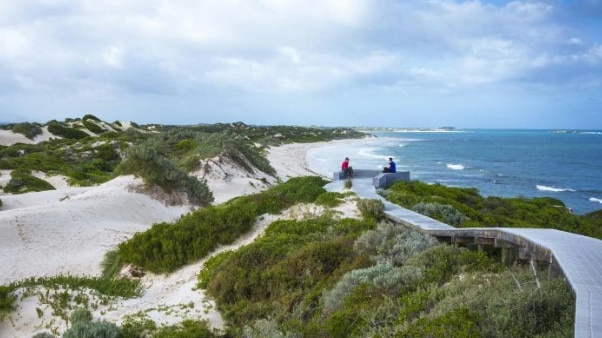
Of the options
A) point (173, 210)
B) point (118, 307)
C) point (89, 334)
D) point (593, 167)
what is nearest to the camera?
point (89, 334)

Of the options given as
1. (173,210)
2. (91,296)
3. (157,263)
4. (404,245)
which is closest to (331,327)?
(404,245)

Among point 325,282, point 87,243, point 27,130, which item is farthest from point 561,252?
point 27,130

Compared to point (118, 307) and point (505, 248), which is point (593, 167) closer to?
point (505, 248)

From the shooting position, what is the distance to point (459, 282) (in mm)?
6086

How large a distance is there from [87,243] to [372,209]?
367 inches

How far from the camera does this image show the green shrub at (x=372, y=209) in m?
11.7

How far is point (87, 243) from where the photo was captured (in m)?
14.5

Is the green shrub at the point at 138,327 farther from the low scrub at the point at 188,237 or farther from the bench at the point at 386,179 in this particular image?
the bench at the point at 386,179

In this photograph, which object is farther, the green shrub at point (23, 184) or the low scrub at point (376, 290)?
the green shrub at point (23, 184)

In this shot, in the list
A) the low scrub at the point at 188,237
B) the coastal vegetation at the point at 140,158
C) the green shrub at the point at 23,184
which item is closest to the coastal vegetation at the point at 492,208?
the low scrub at the point at 188,237

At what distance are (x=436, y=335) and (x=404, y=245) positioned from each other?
12.9 ft

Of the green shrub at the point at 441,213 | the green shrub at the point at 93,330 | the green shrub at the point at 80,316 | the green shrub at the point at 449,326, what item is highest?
the green shrub at the point at 449,326

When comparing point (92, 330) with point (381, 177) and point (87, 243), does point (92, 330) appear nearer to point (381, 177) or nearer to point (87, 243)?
point (87, 243)

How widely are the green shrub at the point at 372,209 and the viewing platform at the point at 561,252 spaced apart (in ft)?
2.90
